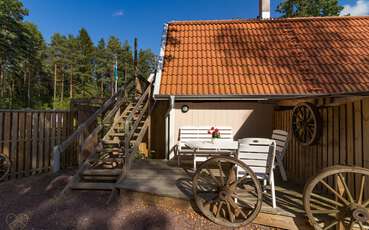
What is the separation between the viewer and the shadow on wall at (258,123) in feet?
17.4

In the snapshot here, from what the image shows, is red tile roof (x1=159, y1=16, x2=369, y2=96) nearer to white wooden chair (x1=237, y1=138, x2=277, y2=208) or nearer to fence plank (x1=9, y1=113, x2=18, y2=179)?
white wooden chair (x1=237, y1=138, x2=277, y2=208)

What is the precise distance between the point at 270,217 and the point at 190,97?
3000 millimetres

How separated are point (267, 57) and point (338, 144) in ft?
11.3

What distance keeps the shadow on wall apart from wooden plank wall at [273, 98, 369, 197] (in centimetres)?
98

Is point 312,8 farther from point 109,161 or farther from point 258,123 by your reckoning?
point 109,161

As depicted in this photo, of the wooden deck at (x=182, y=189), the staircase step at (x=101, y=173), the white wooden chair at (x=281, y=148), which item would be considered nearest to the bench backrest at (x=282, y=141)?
the white wooden chair at (x=281, y=148)

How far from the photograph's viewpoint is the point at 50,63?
33344mm

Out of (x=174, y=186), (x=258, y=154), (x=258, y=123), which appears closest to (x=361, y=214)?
(x=258, y=154)

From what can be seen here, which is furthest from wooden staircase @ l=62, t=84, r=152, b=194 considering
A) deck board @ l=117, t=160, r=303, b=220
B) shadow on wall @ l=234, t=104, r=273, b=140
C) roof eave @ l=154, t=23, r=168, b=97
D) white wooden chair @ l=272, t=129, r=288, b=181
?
white wooden chair @ l=272, t=129, r=288, b=181

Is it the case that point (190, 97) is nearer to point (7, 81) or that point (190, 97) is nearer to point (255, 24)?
point (255, 24)

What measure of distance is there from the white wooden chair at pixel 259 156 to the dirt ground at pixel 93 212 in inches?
27.5

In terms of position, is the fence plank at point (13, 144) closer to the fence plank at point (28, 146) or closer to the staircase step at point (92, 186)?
the fence plank at point (28, 146)

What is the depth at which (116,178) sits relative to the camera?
3.88 m

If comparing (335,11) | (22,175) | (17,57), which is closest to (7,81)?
(17,57)
